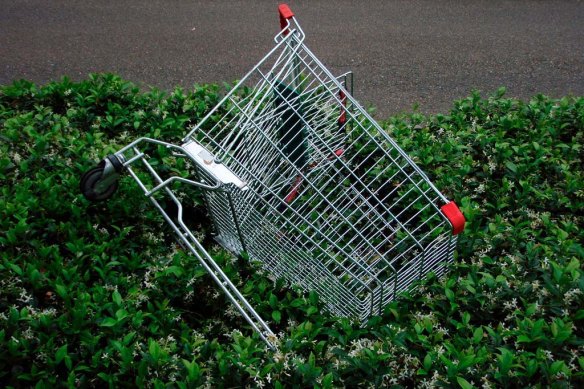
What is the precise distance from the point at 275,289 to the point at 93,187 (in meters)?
0.98

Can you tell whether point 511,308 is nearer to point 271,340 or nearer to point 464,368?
point 464,368

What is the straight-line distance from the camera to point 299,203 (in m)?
3.51

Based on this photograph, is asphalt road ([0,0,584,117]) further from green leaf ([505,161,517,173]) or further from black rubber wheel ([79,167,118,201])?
black rubber wheel ([79,167,118,201])

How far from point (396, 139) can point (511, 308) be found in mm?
1491

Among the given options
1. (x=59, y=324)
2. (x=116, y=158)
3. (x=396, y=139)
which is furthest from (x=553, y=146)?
(x=59, y=324)

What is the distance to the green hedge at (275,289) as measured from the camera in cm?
Result: 247

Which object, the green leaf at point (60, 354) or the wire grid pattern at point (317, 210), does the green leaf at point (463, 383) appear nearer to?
the wire grid pattern at point (317, 210)

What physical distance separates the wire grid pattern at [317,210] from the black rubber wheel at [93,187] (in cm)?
47

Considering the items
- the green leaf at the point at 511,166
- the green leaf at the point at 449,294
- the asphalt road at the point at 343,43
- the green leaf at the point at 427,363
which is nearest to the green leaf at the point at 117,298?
the green leaf at the point at 427,363

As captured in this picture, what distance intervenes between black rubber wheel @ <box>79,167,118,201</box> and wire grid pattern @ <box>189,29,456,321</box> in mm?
468

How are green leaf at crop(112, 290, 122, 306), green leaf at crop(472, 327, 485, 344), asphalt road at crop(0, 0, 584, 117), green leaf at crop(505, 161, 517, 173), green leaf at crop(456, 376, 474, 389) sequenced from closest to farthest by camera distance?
green leaf at crop(456, 376, 474, 389) < green leaf at crop(472, 327, 485, 344) < green leaf at crop(112, 290, 122, 306) < green leaf at crop(505, 161, 517, 173) < asphalt road at crop(0, 0, 584, 117)

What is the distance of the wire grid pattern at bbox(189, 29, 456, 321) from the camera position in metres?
2.95

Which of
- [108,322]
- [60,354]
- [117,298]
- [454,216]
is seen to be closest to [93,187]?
[117,298]

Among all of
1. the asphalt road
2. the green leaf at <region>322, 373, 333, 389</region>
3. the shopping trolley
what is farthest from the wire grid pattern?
the asphalt road
